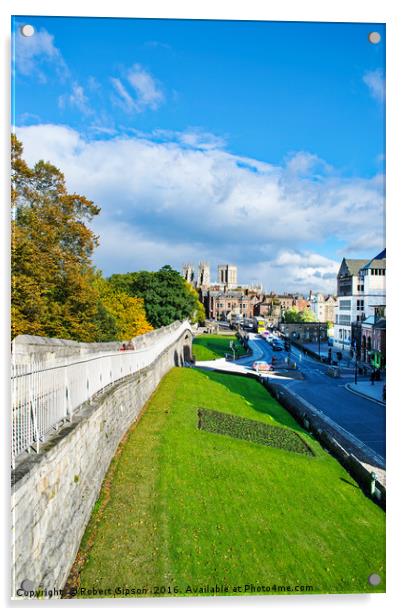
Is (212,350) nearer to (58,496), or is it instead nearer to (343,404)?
(343,404)

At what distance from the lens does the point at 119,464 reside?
324 inches

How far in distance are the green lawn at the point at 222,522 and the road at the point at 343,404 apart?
5.77 meters

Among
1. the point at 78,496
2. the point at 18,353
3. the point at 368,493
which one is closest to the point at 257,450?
the point at 368,493

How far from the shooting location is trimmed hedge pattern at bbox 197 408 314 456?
12581 millimetres

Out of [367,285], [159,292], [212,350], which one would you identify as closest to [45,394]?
[367,285]

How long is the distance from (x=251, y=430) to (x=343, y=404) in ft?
35.4

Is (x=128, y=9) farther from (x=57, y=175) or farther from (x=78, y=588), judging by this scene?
(x=78, y=588)

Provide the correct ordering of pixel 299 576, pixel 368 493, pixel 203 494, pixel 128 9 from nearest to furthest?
pixel 299 576 → pixel 128 9 → pixel 203 494 → pixel 368 493

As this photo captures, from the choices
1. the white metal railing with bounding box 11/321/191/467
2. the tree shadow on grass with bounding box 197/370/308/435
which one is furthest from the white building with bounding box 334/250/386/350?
the white metal railing with bounding box 11/321/191/467

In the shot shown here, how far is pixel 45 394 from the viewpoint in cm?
527

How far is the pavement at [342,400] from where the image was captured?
16.5 metres

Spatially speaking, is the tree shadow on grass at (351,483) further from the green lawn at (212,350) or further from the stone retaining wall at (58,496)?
the green lawn at (212,350)

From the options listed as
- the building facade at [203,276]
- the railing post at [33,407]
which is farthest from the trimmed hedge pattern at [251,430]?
the building facade at [203,276]
